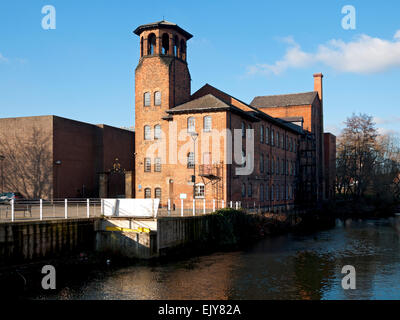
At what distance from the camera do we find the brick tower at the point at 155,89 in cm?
3638

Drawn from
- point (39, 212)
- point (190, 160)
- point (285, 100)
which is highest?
point (285, 100)

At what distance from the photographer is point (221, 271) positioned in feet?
63.7

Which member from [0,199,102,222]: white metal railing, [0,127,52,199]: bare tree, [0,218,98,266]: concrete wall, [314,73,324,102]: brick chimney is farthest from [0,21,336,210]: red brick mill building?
[314,73,324,102]: brick chimney

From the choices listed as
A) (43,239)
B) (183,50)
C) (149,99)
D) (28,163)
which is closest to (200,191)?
(149,99)

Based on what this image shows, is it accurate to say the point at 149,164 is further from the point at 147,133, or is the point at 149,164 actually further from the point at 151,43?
the point at 151,43

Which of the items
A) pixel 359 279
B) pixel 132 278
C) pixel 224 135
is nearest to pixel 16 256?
pixel 132 278

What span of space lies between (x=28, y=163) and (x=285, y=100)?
3610 cm

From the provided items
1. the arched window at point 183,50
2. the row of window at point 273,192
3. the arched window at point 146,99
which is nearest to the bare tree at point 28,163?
the arched window at point 146,99

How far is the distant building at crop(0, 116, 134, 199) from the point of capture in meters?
39.8

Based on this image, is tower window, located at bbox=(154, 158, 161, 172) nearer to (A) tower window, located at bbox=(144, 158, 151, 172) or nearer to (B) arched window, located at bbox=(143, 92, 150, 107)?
(A) tower window, located at bbox=(144, 158, 151, 172)

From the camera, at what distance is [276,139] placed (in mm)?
46438

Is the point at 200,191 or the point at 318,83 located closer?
the point at 200,191

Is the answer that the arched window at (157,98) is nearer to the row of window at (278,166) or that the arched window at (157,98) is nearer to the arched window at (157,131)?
the arched window at (157,131)
